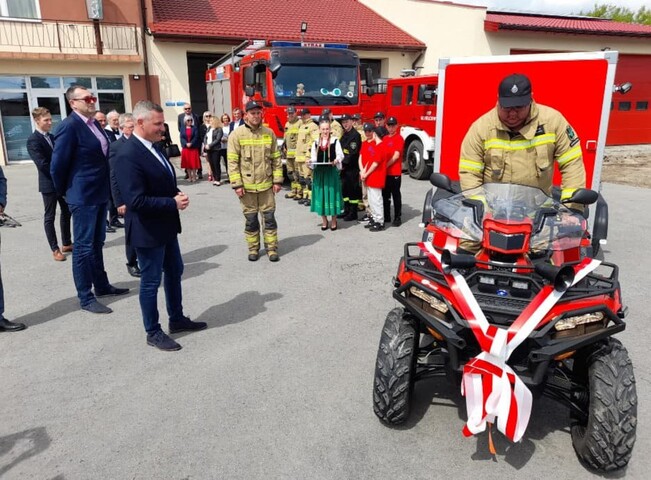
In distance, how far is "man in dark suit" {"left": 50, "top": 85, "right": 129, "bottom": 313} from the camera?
473cm

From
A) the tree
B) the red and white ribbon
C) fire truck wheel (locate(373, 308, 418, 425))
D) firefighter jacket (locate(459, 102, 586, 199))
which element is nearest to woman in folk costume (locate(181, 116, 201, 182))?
firefighter jacket (locate(459, 102, 586, 199))

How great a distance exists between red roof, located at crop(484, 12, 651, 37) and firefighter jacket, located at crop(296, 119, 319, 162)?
528 inches

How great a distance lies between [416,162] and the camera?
1274cm

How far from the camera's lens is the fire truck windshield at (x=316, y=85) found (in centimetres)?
1069

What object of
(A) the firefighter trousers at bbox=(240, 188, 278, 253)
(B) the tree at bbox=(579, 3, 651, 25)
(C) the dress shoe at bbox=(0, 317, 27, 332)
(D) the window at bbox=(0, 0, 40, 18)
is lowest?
(C) the dress shoe at bbox=(0, 317, 27, 332)

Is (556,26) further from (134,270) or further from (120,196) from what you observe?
(120,196)

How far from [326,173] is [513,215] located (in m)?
5.29

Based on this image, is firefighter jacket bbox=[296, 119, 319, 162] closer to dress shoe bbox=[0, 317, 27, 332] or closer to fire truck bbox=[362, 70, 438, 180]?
fire truck bbox=[362, 70, 438, 180]

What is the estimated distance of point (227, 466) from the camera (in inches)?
111

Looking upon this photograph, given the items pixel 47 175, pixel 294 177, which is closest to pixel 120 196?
pixel 47 175

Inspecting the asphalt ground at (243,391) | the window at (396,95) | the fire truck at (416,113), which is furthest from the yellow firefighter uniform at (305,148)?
the window at (396,95)

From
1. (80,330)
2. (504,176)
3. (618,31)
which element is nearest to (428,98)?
(504,176)

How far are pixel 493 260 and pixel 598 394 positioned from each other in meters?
0.85

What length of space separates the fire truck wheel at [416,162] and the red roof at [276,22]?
8755 mm
